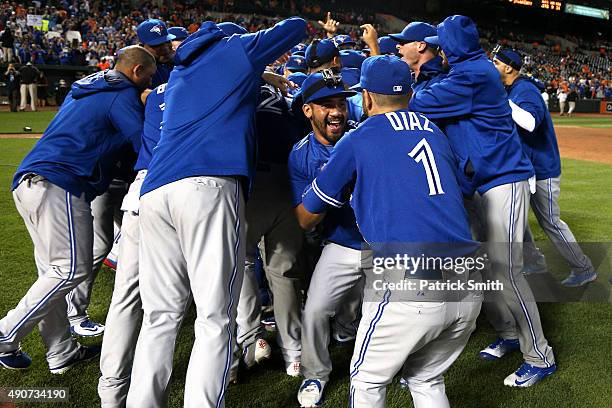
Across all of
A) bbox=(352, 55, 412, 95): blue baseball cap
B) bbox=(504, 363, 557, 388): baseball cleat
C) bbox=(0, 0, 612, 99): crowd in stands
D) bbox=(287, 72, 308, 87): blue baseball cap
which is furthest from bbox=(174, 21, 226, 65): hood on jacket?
bbox=(0, 0, 612, 99): crowd in stands

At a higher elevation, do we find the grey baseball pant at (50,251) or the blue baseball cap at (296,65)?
the blue baseball cap at (296,65)

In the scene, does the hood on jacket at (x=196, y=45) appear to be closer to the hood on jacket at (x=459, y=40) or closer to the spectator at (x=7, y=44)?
the hood on jacket at (x=459, y=40)

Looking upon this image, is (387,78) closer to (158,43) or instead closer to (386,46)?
(158,43)

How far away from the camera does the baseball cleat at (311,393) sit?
3338 millimetres

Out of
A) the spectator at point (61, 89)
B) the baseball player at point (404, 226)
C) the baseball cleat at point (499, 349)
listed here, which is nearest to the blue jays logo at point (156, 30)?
the baseball player at point (404, 226)

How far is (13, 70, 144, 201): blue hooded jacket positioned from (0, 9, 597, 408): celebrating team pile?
1cm

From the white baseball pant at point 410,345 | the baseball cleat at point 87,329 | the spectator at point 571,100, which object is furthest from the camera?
the spectator at point 571,100

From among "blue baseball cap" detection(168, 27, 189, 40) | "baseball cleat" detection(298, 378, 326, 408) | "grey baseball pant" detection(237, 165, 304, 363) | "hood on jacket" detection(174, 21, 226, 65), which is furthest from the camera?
"blue baseball cap" detection(168, 27, 189, 40)

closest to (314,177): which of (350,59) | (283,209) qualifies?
(283,209)

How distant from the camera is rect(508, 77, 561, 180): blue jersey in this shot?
4719 millimetres

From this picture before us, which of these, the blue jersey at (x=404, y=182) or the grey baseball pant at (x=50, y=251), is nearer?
the blue jersey at (x=404, y=182)

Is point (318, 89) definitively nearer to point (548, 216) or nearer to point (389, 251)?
point (389, 251)

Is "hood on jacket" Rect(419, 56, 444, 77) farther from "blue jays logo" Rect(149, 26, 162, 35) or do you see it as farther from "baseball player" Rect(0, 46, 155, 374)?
"blue jays logo" Rect(149, 26, 162, 35)

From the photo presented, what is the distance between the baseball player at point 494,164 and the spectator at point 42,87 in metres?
20.9
